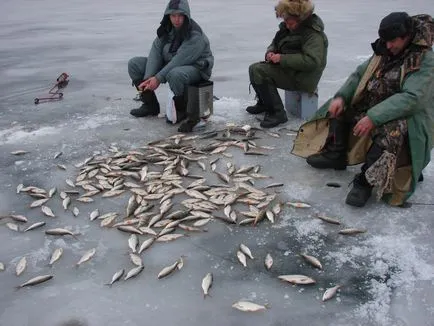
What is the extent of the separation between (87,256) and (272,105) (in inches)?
121

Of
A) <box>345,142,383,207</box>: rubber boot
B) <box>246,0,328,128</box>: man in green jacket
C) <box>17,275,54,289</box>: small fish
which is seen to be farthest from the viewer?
<box>246,0,328,128</box>: man in green jacket

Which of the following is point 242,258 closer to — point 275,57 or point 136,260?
point 136,260

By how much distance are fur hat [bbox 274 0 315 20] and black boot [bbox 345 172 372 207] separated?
2.06m

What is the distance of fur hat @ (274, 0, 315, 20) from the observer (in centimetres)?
481

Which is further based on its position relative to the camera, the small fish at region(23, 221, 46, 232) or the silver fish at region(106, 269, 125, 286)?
the small fish at region(23, 221, 46, 232)

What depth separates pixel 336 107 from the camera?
12.9 feet

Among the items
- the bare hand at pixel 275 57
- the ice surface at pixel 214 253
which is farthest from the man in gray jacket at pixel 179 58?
the bare hand at pixel 275 57

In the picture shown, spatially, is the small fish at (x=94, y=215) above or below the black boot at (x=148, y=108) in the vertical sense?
below

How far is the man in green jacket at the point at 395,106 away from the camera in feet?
11.0

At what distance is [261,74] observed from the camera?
209 inches

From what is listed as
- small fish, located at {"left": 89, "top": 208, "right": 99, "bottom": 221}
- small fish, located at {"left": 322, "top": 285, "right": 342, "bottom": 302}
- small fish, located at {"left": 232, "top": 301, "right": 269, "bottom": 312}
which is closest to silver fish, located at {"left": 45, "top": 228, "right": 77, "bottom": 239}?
small fish, located at {"left": 89, "top": 208, "right": 99, "bottom": 221}

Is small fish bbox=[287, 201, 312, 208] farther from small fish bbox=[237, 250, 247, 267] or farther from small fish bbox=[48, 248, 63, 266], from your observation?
small fish bbox=[48, 248, 63, 266]

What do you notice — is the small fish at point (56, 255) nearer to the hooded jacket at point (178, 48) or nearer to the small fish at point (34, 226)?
the small fish at point (34, 226)

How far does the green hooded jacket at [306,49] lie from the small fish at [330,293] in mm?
2915
